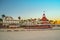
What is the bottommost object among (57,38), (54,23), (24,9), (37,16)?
(57,38)

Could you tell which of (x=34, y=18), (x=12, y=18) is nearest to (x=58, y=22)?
(x=34, y=18)

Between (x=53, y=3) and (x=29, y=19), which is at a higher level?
(x=53, y=3)

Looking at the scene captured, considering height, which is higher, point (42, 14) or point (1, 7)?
point (1, 7)

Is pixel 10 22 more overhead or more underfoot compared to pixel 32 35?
more overhead

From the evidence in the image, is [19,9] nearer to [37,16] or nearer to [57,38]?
[37,16]

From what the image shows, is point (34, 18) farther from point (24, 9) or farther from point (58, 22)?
point (58, 22)

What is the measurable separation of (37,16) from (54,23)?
37 cm

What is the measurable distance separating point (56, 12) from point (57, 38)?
0.50 metres

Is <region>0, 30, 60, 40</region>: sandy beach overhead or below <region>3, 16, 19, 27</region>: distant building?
below

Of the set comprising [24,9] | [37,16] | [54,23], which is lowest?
[54,23]

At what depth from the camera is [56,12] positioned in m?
2.25

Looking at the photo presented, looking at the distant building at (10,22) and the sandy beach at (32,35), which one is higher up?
the distant building at (10,22)

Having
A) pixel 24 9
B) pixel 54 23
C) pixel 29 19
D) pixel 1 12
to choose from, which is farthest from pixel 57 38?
pixel 1 12

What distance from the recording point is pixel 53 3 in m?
2.29
